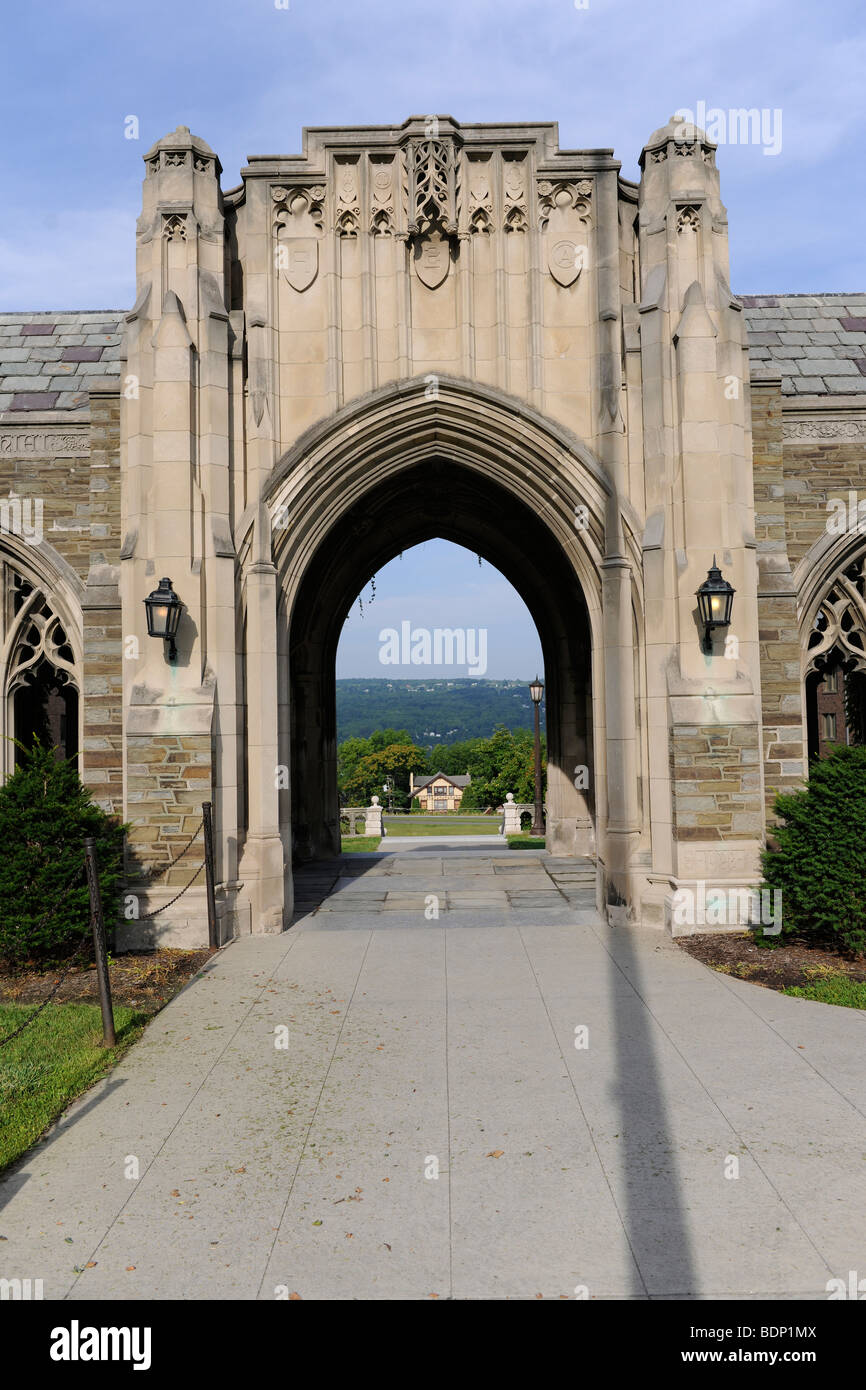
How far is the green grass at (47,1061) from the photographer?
486 centimetres

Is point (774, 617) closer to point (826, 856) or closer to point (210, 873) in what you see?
point (826, 856)

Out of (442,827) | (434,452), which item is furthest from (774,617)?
(442,827)

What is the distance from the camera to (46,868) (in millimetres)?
7770

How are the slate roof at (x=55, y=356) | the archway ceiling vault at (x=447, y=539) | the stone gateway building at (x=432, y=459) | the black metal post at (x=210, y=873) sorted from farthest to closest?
the archway ceiling vault at (x=447, y=539) < the slate roof at (x=55, y=356) < the stone gateway building at (x=432, y=459) < the black metal post at (x=210, y=873)

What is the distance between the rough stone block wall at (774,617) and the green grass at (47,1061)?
7140 mm

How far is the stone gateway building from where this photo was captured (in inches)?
357

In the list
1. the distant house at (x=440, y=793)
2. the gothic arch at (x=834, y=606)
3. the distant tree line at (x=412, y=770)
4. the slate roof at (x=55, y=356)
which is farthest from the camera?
the distant house at (x=440, y=793)

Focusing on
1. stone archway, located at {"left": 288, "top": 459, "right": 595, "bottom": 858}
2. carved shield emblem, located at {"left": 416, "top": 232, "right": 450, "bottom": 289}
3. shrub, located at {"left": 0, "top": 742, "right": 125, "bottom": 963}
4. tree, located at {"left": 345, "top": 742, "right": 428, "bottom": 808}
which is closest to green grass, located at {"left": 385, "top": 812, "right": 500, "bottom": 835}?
stone archway, located at {"left": 288, "top": 459, "right": 595, "bottom": 858}

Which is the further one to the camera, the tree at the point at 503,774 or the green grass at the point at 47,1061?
the tree at the point at 503,774

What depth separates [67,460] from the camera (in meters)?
A: 11.2

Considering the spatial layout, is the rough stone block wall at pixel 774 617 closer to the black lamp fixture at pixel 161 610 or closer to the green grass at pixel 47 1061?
the black lamp fixture at pixel 161 610

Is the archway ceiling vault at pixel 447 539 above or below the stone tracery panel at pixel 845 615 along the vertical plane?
above

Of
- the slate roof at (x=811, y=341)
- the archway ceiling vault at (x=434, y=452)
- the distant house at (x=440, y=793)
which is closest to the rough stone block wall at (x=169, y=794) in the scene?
the archway ceiling vault at (x=434, y=452)
